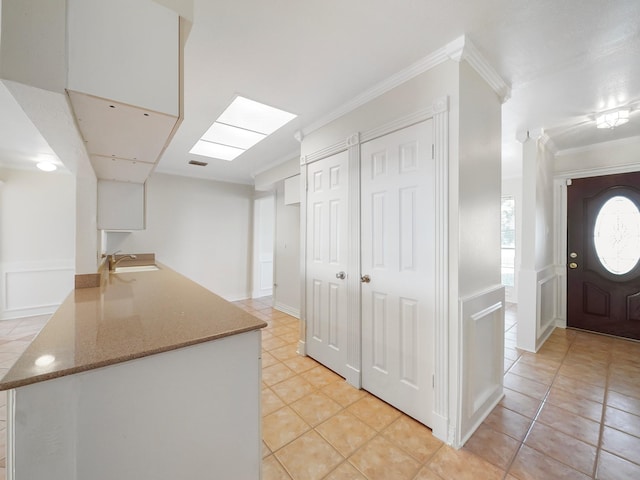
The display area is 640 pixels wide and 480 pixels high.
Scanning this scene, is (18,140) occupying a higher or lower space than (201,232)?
higher

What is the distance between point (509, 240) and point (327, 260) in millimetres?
4602

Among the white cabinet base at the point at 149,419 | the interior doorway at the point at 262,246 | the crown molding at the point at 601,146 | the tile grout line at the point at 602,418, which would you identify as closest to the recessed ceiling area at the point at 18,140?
the white cabinet base at the point at 149,419

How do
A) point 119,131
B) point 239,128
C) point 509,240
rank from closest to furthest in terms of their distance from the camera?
1. point 119,131
2. point 239,128
3. point 509,240

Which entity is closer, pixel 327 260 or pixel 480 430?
pixel 480 430

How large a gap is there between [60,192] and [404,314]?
549cm

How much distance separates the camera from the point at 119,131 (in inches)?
50.1

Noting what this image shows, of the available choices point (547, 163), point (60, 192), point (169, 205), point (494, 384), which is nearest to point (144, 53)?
point (494, 384)

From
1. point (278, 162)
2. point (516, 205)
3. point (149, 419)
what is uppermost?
point (278, 162)

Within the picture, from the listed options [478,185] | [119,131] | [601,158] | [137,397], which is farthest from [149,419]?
[601,158]

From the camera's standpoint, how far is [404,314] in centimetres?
187

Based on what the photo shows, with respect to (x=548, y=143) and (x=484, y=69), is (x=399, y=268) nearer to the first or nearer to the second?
(x=484, y=69)

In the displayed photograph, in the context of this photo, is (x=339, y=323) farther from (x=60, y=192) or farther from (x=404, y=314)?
(x=60, y=192)

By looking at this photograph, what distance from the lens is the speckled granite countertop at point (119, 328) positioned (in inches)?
30.1

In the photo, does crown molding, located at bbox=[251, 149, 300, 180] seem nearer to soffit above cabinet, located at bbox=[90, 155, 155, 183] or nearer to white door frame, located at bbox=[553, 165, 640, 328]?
soffit above cabinet, located at bbox=[90, 155, 155, 183]
